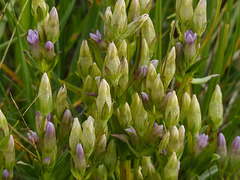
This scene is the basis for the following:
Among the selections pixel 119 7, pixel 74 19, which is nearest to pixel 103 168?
pixel 119 7

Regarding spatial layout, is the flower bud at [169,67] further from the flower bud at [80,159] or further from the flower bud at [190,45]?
the flower bud at [80,159]

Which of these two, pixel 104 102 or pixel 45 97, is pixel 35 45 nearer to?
pixel 45 97

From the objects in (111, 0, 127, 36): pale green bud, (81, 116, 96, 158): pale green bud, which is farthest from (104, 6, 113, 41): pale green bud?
(81, 116, 96, 158): pale green bud

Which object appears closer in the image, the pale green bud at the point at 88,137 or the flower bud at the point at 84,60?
the pale green bud at the point at 88,137

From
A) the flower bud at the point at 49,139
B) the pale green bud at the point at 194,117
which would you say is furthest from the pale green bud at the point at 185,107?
the flower bud at the point at 49,139

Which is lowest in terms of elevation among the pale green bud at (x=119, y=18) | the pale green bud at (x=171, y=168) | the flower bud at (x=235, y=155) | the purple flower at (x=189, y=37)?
the flower bud at (x=235, y=155)

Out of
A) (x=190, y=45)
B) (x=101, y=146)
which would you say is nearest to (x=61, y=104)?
(x=101, y=146)

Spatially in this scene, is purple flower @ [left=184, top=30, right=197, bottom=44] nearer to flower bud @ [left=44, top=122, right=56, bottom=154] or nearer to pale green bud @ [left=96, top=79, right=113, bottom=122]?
pale green bud @ [left=96, top=79, right=113, bottom=122]

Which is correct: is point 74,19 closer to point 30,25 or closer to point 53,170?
point 30,25
